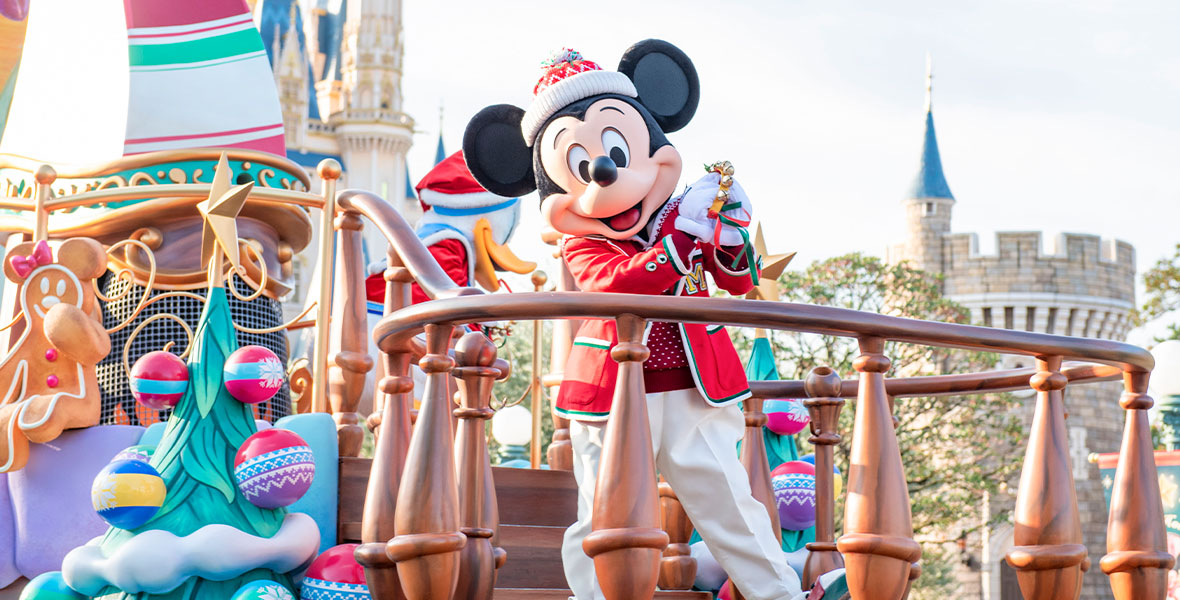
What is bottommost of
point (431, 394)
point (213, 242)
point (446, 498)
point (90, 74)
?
point (446, 498)

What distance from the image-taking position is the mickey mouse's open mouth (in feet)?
11.3

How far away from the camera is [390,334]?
292 cm

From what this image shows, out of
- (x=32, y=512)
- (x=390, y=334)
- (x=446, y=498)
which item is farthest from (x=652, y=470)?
(x=32, y=512)

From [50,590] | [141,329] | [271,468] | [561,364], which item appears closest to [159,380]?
[271,468]

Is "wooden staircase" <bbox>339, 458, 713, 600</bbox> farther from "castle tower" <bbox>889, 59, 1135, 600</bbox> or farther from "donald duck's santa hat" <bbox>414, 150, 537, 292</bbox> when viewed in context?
"castle tower" <bbox>889, 59, 1135, 600</bbox>

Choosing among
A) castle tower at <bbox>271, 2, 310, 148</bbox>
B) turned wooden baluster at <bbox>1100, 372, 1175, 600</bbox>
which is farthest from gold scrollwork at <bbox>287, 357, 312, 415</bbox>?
castle tower at <bbox>271, 2, 310, 148</bbox>

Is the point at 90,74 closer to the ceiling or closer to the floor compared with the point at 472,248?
closer to the ceiling

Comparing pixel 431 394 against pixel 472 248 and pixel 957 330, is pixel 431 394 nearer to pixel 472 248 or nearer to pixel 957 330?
pixel 957 330

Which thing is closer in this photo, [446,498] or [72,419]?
[446,498]

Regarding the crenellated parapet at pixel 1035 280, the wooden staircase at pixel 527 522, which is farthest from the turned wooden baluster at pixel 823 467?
the crenellated parapet at pixel 1035 280

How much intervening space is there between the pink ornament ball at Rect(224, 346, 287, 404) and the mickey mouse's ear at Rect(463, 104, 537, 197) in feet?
2.67

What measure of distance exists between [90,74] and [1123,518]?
14.5 feet

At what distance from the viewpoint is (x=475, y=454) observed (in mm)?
2941

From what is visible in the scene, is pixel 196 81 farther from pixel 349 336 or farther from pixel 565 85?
pixel 565 85
